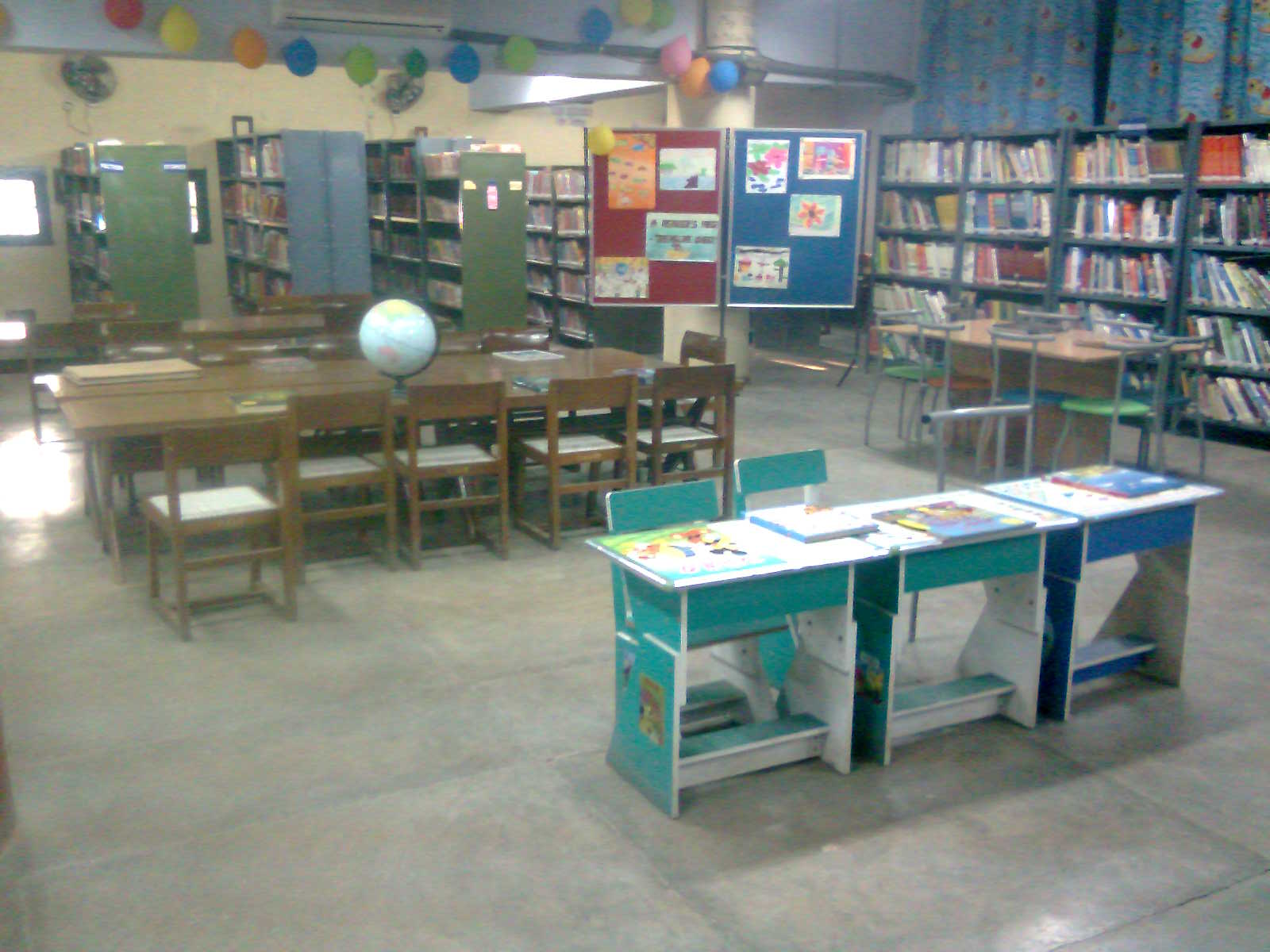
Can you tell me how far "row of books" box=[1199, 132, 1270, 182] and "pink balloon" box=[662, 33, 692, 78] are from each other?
3684 mm

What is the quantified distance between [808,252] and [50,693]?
20.5 ft

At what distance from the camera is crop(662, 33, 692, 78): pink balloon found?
874cm

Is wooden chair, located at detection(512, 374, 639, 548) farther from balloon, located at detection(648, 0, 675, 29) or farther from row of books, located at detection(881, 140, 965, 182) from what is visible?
row of books, located at detection(881, 140, 965, 182)

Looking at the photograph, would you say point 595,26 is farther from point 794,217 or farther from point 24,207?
point 24,207

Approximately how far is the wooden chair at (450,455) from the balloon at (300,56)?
4.19m

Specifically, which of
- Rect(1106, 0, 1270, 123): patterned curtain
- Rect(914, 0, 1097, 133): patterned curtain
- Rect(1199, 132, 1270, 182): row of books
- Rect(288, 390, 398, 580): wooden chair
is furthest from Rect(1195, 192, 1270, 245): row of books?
Rect(288, 390, 398, 580): wooden chair

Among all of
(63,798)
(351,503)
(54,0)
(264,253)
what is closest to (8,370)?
(264,253)

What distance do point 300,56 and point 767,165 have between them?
3.42 metres

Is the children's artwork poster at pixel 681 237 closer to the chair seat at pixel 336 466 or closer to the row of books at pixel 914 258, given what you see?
the row of books at pixel 914 258

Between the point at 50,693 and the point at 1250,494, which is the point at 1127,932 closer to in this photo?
the point at 50,693

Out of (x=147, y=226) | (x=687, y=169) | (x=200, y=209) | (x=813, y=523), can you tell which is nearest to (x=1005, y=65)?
(x=687, y=169)

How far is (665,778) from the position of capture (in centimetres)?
306

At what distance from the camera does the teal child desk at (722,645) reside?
2.94 metres

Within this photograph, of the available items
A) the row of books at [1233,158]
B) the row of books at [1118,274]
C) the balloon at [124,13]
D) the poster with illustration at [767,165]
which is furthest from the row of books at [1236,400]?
the balloon at [124,13]
